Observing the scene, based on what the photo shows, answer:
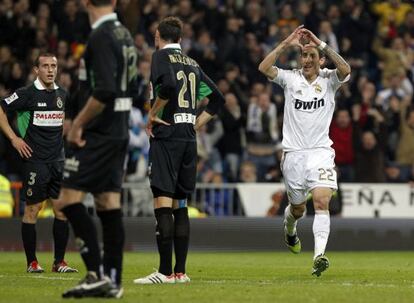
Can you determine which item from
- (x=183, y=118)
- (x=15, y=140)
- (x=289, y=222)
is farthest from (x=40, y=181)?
(x=289, y=222)

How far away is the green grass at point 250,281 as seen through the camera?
9938 millimetres

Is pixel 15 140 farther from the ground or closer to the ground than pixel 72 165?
farther from the ground

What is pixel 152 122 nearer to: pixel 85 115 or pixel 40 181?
pixel 85 115

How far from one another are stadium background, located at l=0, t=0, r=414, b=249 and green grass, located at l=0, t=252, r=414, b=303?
3.61 m

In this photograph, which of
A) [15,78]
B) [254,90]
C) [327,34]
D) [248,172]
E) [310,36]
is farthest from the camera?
[327,34]

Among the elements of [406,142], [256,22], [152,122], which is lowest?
[406,142]

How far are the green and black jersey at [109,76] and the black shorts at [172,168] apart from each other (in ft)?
6.24

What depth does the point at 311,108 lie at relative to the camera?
44.8 feet

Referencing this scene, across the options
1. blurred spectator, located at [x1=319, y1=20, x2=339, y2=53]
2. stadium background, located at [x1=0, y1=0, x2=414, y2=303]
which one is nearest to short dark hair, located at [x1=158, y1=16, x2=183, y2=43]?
stadium background, located at [x1=0, y1=0, x2=414, y2=303]

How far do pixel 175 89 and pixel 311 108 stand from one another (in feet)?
7.92

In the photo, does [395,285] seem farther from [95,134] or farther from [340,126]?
[340,126]

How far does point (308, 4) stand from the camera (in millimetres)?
26641

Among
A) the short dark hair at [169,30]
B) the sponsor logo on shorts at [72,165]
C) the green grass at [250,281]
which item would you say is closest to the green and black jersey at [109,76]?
the sponsor logo on shorts at [72,165]

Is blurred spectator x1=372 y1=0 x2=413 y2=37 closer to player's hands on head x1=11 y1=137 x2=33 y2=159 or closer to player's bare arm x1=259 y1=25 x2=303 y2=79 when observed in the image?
player's bare arm x1=259 y1=25 x2=303 y2=79
